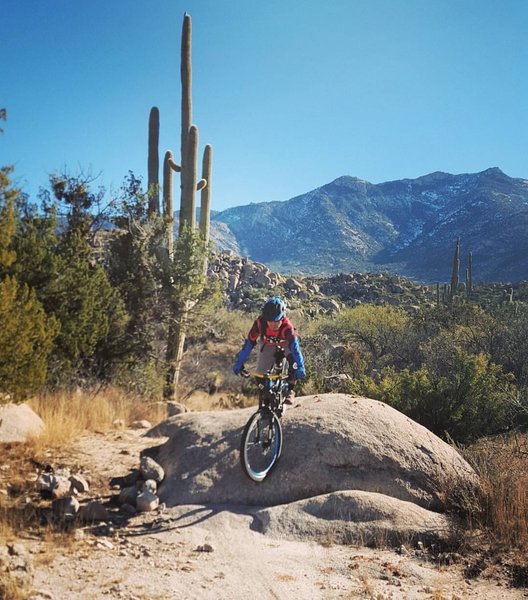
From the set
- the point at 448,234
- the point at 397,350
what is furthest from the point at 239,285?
the point at 448,234

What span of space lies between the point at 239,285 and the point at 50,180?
26075 mm

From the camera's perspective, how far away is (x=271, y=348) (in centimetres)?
598

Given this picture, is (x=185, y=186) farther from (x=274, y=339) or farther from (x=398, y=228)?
(x=398, y=228)

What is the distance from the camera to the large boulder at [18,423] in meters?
6.75

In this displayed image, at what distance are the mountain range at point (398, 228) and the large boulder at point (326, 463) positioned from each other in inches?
2444

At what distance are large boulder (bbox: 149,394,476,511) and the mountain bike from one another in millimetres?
158

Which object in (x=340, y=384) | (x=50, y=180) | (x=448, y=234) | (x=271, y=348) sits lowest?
(x=340, y=384)

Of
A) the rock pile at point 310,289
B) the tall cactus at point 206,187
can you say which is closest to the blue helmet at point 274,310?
the tall cactus at point 206,187

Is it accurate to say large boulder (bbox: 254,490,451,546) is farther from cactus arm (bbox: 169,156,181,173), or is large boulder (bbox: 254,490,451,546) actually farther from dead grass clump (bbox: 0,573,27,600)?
cactus arm (bbox: 169,156,181,173)

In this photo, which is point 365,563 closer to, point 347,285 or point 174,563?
point 174,563

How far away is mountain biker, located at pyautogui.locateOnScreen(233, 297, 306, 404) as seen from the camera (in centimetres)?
585

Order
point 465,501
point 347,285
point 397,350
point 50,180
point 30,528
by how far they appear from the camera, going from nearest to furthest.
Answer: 1. point 30,528
2. point 465,501
3. point 50,180
4. point 397,350
5. point 347,285

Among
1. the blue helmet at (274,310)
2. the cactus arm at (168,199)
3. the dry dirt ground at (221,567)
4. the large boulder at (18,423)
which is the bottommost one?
the dry dirt ground at (221,567)

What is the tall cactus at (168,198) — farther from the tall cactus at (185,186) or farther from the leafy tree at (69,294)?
the leafy tree at (69,294)
